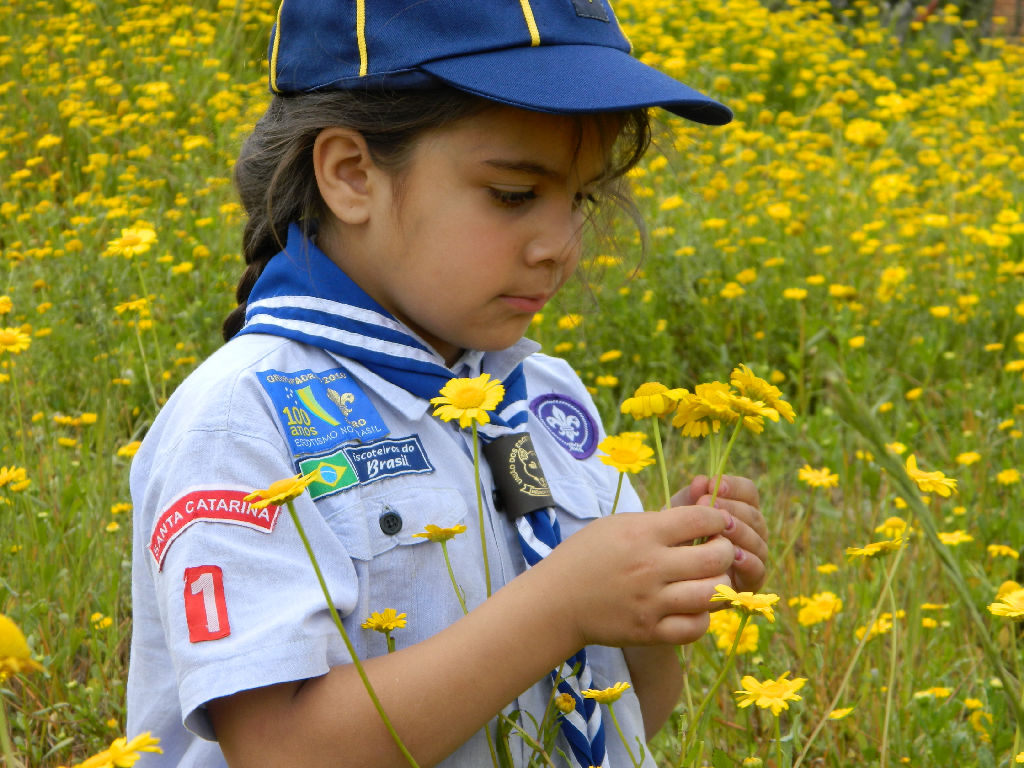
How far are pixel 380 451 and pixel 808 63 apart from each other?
Result: 17.1 feet

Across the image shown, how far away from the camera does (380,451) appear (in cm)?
117

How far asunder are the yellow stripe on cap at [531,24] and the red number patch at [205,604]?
63 cm

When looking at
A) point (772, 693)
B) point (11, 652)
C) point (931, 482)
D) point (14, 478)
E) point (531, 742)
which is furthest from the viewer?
point (14, 478)

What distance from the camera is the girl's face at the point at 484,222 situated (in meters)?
1.21

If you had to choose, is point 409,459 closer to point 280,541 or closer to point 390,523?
point 390,523

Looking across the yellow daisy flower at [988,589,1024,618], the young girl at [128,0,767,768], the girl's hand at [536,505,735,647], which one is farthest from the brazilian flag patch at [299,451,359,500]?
the yellow daisy flower at [988,589,1024,618]

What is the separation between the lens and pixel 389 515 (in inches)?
44.8

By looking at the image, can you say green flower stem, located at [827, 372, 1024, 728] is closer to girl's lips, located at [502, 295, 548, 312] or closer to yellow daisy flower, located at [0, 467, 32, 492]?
girl's lips, located at [502, 295, 548, 312]

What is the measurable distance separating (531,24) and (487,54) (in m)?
0.06

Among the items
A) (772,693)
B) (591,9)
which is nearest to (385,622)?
(772,693)

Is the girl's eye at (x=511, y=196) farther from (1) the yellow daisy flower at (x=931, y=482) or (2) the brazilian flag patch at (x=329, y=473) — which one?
(1) the yellow daisy flower at (x=931, y=482)

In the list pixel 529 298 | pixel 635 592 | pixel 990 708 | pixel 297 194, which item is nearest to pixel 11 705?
pixel 297 194

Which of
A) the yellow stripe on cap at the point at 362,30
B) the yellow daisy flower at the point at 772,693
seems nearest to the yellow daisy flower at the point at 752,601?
the yellow daisy flower at the point at 772,693

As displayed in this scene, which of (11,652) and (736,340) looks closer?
(11,652)
